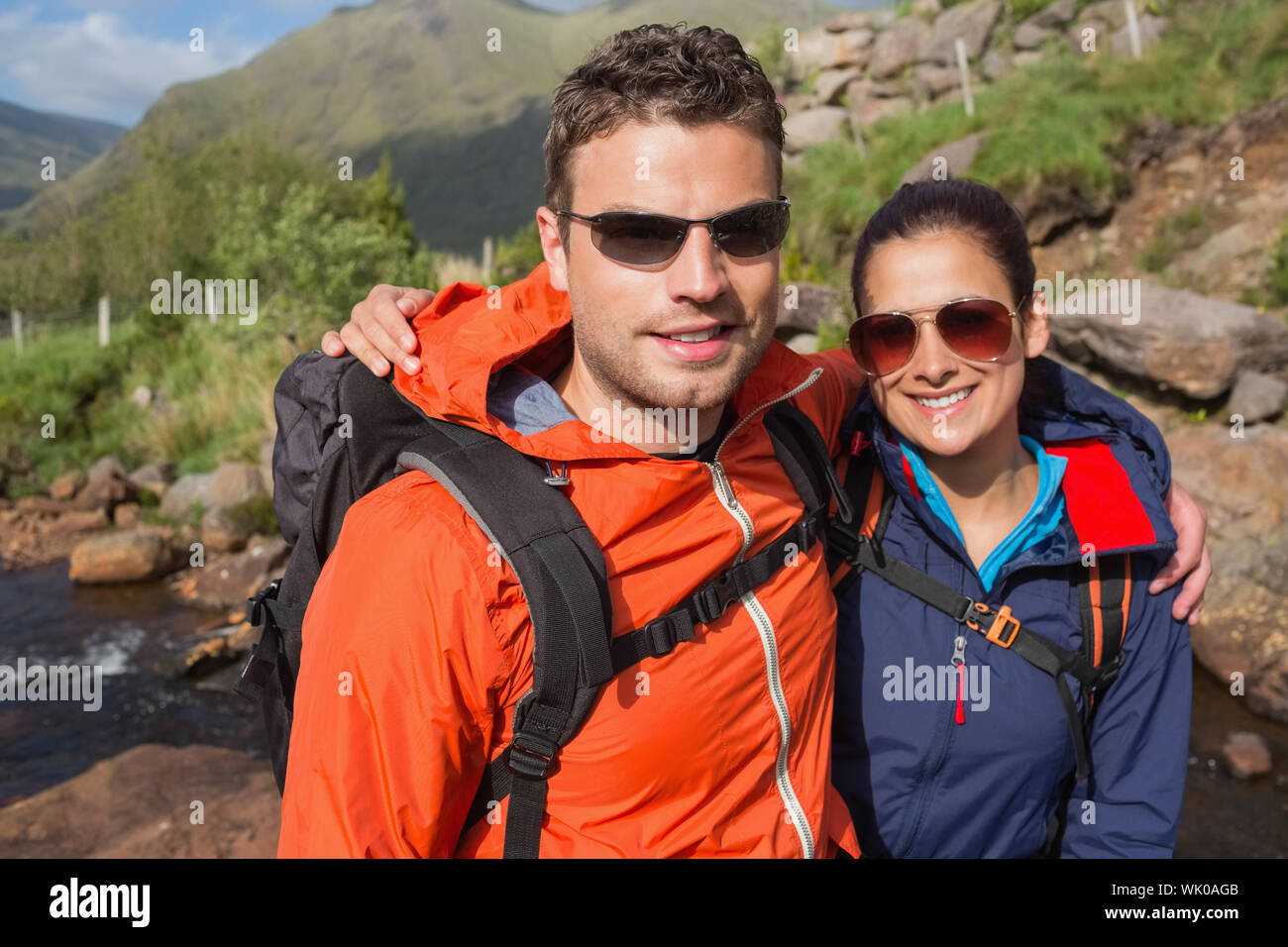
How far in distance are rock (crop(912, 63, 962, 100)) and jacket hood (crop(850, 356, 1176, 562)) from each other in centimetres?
1680

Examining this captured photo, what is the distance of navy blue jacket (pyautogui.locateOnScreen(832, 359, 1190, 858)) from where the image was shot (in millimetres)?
2227

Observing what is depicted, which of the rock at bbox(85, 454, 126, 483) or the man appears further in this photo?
the rock at bbox(85, 454, 126, 483)

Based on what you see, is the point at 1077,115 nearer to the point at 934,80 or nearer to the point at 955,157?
the point at 955,157

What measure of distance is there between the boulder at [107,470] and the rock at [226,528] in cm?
256

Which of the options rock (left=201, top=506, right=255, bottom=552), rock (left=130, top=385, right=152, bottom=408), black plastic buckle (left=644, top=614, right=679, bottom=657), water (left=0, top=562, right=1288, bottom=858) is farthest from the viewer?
rock (left=130, top=385, right=152, bottom=408)

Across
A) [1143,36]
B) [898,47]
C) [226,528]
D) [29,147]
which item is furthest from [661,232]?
[29,147]

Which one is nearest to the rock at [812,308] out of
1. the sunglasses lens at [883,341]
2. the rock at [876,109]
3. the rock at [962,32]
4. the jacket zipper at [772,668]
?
the rock at [876,109]

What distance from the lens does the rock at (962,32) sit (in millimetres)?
17750

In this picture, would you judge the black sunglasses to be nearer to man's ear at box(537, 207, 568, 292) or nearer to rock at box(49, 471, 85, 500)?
man's ear at box(537, 207, 568, 292)

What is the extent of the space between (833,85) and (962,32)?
2689mm

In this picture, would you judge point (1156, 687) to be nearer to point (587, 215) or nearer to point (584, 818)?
point (584, 818)

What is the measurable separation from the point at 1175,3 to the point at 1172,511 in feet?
50.3

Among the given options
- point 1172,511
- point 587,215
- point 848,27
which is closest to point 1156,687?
point 1172,511

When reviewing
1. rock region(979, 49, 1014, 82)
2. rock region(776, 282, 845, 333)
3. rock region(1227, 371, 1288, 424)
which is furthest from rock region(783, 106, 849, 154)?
rock region(1227, 371, 1288, 424)
